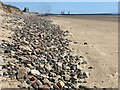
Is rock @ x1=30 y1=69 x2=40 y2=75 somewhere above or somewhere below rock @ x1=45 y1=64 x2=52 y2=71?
above

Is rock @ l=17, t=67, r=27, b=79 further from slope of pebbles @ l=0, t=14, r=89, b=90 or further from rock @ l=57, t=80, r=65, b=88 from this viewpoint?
rock @ l=57, t=80, r=65, b=88

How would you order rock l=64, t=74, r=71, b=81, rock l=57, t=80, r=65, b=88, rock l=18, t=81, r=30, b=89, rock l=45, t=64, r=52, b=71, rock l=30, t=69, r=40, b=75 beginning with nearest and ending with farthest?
1. rock l=18, t=81, r=30, b=89
2. rock l=57, t=80, r=65, b=88
3. rock l=30, t=69, r=40, b=75
4. rock l=64, t=74, r=71, b=81
5. rock l=45, t=64, r=52, b=71

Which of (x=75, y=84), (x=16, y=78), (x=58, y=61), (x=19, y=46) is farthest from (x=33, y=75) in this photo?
(x=19, y=46)

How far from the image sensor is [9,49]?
10.8m

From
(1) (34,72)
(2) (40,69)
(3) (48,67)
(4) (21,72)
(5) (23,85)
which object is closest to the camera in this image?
(5) (23,85)

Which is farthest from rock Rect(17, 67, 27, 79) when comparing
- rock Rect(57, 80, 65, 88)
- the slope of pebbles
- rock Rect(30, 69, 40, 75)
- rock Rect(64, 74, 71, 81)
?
rock Rect(64, 74, 71, 81)

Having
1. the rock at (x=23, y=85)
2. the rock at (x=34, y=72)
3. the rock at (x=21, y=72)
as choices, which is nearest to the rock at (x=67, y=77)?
the rock at (x=34, y=72)

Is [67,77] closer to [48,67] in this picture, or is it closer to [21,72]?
[48,67]

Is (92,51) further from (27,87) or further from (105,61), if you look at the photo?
(27,87)

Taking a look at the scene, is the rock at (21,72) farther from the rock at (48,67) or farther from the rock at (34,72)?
the rock at (48,67)

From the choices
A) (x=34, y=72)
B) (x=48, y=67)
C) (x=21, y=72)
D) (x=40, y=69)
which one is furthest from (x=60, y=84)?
(x=48, y=67)

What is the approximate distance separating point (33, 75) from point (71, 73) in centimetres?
144

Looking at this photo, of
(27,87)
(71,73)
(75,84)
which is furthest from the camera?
(71,73)

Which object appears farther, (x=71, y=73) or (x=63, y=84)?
(x=71, y=73)
